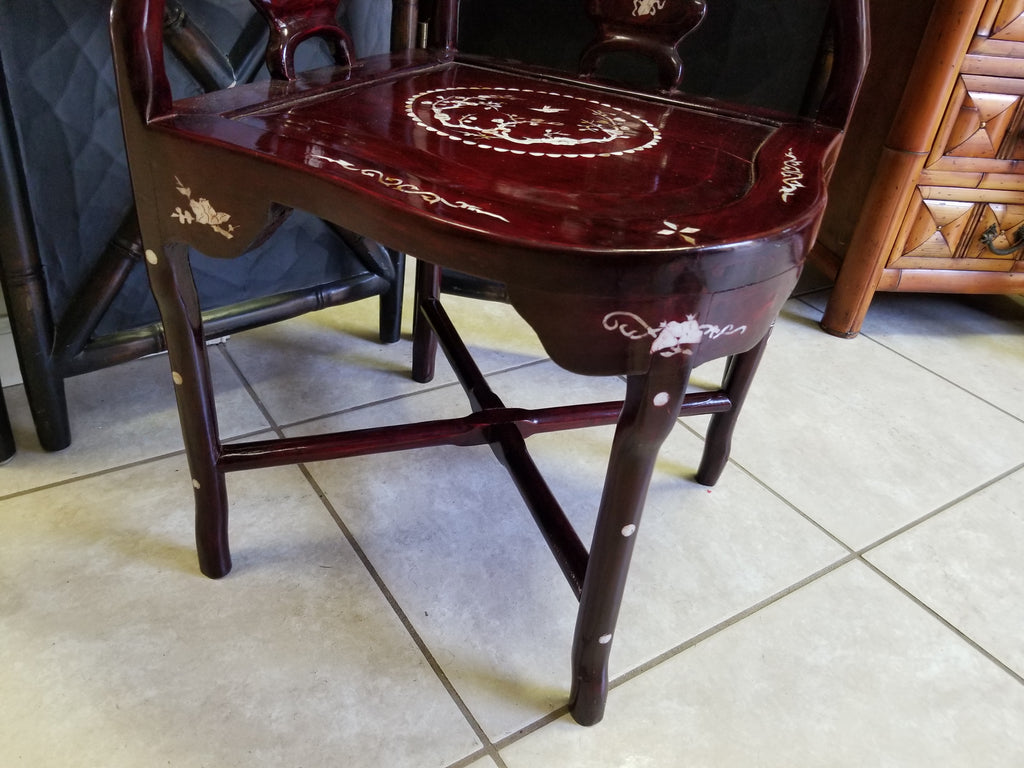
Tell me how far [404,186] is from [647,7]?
1.51ft

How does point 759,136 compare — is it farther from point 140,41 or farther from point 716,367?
point 716,367

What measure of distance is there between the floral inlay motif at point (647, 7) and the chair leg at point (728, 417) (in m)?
0.37

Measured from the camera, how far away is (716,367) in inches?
52.0

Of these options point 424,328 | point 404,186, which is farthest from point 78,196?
point 404,186

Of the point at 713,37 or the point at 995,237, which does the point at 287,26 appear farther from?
the point at 995,237

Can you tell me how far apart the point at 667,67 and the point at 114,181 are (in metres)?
0.63

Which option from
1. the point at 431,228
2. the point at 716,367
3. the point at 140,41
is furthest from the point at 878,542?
the point at 140,41

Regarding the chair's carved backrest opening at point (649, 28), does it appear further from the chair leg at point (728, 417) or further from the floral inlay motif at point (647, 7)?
the chair leg at point (728, 417)

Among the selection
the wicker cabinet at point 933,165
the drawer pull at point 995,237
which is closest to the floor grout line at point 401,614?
the wicker cabinet at point 933,165

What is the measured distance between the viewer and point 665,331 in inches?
20.1

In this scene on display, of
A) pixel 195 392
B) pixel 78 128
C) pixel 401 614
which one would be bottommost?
pixel 401 614

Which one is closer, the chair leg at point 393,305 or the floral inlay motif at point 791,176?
the floral inlay motif at point 791,176

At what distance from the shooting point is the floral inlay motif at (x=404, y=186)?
1.67ft

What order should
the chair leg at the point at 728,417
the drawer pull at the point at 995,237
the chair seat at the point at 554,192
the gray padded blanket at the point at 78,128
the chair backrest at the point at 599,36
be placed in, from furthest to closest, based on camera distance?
the drawer pull at the point at 995,237 → the chair leg at the point at 728,417 → the gray padded blanket at the point at 78,128 → the chair backrest at the point at 599,36 → the chair seat at the point at 554,192
